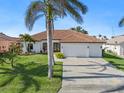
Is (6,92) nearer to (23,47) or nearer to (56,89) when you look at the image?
(56,89)

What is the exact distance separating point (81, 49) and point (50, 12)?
23.3 m

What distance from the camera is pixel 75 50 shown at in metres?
45.4

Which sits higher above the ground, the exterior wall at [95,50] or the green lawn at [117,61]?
the exterior wall at [95,50]

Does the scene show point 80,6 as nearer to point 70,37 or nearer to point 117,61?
point 117,61

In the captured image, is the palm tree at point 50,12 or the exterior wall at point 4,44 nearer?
the palm tree at point 50,12

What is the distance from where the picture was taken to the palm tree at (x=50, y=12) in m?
22.7

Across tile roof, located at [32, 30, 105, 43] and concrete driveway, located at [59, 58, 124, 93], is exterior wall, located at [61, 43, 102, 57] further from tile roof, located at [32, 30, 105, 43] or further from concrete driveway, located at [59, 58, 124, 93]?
concrete driveway, located at [59, 58, 124, 93]

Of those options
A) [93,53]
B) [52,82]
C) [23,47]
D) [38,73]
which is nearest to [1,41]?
[23,47]

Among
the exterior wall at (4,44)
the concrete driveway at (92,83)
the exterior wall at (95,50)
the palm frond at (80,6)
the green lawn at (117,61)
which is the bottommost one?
the concrete driveway at (92,83)

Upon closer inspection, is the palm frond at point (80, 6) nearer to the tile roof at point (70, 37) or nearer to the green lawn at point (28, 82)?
Answer: the green lawn at point (28, 82)

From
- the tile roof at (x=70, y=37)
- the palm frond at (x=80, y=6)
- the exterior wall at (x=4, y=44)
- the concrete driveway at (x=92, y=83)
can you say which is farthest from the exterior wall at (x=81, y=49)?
the palm frond at (x=80, y=6)

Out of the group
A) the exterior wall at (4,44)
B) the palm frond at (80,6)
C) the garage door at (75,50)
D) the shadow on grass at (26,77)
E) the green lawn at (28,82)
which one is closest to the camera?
the green lawn at (28,82)

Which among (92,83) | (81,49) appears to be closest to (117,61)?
(81,49)

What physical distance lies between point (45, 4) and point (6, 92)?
310 inches
